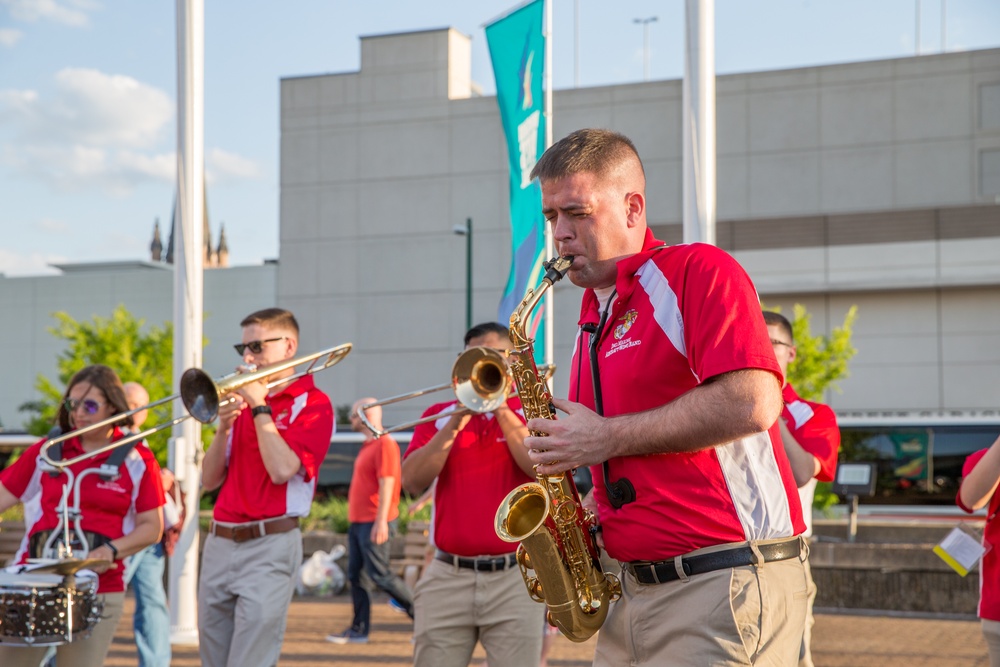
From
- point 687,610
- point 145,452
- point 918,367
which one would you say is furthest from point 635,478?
point 918,367

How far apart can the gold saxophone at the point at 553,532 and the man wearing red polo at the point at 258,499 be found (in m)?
2.40

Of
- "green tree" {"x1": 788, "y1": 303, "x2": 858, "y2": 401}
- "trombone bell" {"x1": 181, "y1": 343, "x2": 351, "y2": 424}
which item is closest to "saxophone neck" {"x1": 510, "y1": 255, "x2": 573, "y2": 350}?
"trombone bell" {"x1": 181, "y1": 343, "x2": 351, "y2": 424}

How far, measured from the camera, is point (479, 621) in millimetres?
5781

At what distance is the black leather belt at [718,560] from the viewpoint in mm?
3127

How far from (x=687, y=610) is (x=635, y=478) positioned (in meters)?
0.38

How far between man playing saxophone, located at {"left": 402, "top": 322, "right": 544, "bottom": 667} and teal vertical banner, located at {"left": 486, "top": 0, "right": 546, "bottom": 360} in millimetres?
2731

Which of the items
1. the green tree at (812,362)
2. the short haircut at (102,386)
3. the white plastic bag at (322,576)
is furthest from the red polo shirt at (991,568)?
the green tree at (812,362)

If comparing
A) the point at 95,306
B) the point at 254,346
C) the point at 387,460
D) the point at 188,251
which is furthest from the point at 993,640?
the point at 95,306

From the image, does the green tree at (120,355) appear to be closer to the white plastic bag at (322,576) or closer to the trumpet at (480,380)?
the white plastic bag at (322,576)

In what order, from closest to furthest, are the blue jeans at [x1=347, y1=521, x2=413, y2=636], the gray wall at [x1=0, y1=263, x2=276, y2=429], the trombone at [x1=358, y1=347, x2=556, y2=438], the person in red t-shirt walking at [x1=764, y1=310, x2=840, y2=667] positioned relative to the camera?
the trombone at [x1=358, y1=347, x2=556, y2=438] < the person in red t-shirt walking at [x1=764, y1=310, x2=840, y2=667] < the blue jeans at [x1=347, y1=521, x2=413, y2=636] < the gray wall at [x1=0, y1=263, x2=276, y2=429]

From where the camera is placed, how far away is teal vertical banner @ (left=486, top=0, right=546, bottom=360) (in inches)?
348

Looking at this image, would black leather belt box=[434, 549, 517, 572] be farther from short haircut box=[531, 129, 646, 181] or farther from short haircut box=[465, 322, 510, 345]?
short haircut box=[531, 129, 646, 181]

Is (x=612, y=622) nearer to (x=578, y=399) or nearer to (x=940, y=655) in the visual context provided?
(x=578, y=399)

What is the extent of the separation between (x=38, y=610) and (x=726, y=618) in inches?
145
